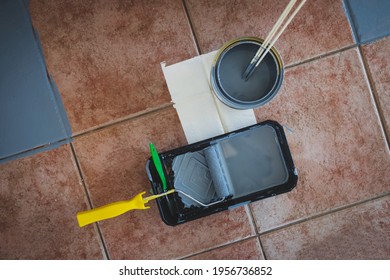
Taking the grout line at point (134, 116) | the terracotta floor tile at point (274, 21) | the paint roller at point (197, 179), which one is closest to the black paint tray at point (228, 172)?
the paint roller at point (197, 179)

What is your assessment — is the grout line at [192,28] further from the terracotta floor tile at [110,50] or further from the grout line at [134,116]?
the grout line at [134,116]

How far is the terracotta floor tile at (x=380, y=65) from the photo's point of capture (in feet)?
3.69

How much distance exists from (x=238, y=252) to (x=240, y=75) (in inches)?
21.9

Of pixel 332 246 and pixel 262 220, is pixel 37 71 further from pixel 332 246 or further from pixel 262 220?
pixel 332 246

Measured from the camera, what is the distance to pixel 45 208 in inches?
45.1

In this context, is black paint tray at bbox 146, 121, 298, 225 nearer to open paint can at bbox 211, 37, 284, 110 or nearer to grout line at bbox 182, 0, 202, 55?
open paint can at bbox 211, 37, 284, 110

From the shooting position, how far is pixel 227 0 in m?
1.12

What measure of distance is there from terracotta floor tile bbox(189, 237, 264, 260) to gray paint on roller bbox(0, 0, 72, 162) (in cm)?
58

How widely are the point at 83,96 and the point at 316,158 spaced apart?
2.49ft

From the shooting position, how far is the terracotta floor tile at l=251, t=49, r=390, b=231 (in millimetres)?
1128
